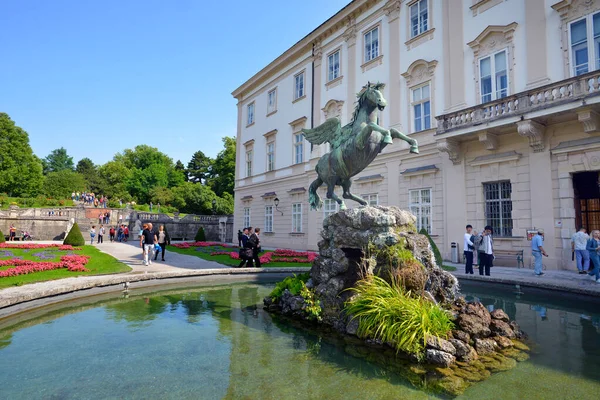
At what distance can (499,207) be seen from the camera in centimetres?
1567

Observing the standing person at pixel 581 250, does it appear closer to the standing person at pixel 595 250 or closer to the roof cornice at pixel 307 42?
the standing person at pixel 595 250

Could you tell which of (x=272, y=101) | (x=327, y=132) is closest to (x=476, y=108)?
(x=327, y=132)

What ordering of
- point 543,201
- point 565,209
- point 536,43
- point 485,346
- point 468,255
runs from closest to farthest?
point 485,346, point 468,255, point 565,209, point 543,201, point 536,43

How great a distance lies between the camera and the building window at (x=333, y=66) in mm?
24828

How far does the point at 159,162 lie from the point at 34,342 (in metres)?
83.3

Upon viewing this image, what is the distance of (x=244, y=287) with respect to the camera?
33.2ft

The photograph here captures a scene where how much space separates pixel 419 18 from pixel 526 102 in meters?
8.90

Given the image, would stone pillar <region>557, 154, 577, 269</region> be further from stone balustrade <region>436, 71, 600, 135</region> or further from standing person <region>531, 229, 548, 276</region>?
stone balustrade <region>436, 71, 600, 135</region>

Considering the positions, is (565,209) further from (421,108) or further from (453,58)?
(453,58)

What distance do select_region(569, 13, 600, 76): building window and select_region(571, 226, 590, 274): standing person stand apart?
6.30 m

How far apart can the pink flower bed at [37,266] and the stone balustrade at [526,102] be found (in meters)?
15.7

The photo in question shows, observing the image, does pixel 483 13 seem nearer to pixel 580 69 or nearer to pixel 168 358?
pixel 580 69

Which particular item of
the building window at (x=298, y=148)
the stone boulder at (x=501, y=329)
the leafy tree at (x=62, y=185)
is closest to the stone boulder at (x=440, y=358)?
the stone boulder at (x=501, y=329)

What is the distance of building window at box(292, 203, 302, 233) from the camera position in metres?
26.8
